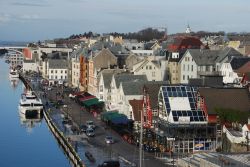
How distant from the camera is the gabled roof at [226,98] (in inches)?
1615

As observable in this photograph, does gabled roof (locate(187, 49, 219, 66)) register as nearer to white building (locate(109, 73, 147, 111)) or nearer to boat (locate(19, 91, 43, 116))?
white building (locate(109, 73, 147, 111))

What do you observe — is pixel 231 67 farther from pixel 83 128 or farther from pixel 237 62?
pixel 83 128

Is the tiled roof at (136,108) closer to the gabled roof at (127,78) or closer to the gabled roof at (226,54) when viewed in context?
the gabled roof at (127,78)

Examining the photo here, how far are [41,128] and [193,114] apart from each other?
24.4m

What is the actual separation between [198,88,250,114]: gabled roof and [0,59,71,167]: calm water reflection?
10530 millimetres

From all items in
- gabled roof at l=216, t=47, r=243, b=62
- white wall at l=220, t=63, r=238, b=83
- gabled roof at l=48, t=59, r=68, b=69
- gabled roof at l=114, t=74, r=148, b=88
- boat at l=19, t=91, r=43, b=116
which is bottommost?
boat at l=19, t=91, r=43, b=116

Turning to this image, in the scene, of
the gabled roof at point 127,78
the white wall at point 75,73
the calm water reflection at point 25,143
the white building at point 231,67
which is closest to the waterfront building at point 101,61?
the calm water reflection at point 25,143

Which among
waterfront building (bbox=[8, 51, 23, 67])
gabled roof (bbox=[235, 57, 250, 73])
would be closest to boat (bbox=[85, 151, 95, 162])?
gabled roof (bbox=[235, 57, 250, 73])

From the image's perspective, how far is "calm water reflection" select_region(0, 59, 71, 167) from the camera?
145ft

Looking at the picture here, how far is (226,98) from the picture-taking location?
137 ft

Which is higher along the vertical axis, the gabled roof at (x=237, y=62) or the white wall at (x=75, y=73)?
the gabled roof at (x=237, y=62)

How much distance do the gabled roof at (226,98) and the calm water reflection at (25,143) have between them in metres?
10.5

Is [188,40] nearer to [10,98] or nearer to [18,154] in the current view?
[10,98]

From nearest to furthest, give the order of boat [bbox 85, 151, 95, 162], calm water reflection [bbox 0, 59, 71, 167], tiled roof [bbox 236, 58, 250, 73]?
boat [bbox 85, 151, 95, 162], calm water reflection [bbox 0, 59, 71, 167], tiled roof [bbox 236, 58, 250, 73]
